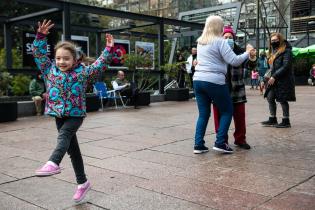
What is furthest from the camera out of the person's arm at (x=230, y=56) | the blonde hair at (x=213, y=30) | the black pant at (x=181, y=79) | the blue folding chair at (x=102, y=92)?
the black pant at (x=181, y=79)

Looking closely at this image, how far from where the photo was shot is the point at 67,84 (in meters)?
3.84

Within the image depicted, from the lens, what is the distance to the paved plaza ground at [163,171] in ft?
12.7

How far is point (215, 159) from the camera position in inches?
219

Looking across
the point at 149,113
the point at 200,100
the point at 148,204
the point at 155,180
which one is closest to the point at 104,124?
the point at 149,113

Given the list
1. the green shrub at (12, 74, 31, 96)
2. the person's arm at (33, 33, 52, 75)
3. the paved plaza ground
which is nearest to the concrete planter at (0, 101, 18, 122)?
A: the paved plaza ground

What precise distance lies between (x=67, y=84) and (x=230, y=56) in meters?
2.40

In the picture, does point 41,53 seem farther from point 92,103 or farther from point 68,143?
point 92,103

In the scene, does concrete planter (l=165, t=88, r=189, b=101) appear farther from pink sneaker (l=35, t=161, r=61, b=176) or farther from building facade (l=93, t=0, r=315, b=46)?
pink sneaker (l=35, t=161, r=61, b=176)

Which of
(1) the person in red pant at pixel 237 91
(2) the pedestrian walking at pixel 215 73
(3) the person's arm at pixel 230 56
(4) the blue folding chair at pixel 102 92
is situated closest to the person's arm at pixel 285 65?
(1) the person in red pant at pixel 237 91

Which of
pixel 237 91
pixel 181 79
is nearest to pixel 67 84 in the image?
pixel 237 91

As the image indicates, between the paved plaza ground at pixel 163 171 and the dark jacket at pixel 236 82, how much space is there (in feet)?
2.45

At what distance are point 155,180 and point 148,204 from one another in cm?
78

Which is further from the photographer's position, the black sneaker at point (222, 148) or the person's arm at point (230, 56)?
the black sneaker at point (222, 148)

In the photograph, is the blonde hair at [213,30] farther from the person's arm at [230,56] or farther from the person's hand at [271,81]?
the person's hand at [271,81]
